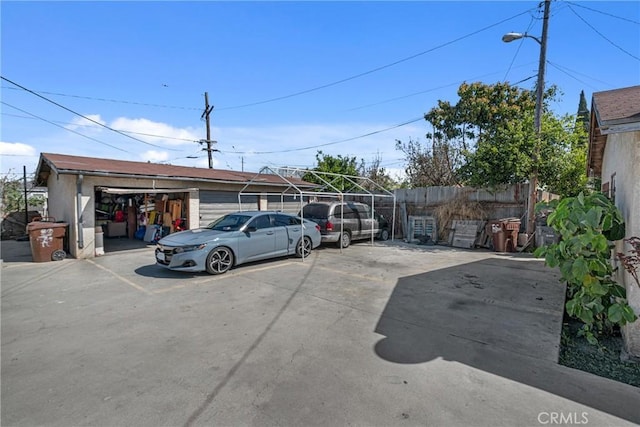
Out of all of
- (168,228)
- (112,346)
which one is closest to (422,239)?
(168,228)

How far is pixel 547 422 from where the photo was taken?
249 cm

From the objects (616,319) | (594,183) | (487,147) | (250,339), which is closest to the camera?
(616,319)

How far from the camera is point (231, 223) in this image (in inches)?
321

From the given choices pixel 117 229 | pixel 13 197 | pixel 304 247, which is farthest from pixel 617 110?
pixel 13 197

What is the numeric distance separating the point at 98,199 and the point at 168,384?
42.5 feet

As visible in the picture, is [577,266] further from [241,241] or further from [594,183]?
[594,183]

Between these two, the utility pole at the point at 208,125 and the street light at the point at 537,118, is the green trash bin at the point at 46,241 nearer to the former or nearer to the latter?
the utility pole at the point at 208,125

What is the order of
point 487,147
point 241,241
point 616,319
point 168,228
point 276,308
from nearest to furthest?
point 616,319 < point 276,308 < point 241,241 < point 487,147 < point 168,228

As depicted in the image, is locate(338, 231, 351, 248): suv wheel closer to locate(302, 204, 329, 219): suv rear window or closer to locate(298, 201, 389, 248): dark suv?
locate(298, 201, 389, 248): dark suv

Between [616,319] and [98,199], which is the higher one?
[98,199]

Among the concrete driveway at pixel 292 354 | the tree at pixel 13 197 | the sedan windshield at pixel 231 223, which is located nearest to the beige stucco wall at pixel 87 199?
the concrete driveway at pixel 292 354

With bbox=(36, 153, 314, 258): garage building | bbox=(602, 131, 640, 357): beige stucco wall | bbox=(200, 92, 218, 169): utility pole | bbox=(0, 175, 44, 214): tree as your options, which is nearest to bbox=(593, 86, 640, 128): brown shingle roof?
bbox=(602, 131, 640, 357): beige stucco wall
